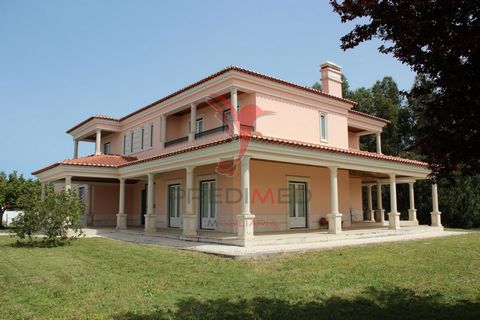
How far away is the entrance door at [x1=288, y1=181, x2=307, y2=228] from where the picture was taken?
58.9ft

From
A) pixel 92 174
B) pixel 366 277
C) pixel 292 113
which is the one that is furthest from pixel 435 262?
pixel 92 174

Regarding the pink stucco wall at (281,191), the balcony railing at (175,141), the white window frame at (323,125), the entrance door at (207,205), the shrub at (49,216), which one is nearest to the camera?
the shrub at (49,216)

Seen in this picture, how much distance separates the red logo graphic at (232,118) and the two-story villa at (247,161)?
45mm

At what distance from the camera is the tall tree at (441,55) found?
14.9ft

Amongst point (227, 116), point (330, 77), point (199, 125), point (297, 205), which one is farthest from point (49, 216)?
point (330, 77)

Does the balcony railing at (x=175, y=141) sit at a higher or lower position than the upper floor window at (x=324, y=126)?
lower

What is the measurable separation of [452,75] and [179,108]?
51.1 feet

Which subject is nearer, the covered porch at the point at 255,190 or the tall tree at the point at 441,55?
the tall tree at the point at 441,55

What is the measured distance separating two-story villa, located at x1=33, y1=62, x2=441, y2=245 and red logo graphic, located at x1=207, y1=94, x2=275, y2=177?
45mm

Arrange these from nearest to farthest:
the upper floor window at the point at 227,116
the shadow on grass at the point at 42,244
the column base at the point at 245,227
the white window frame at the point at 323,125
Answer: the column base at the point at 245,227, the shadow on grass at the point at 42,244, the upper floor window at the point at 227,116, the white window frame at the point at 323,125

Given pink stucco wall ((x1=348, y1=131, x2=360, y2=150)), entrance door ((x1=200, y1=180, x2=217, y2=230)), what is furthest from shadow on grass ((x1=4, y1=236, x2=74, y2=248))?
pink stucco wall ((x1=348, y1=131, x2=360, y2=150))

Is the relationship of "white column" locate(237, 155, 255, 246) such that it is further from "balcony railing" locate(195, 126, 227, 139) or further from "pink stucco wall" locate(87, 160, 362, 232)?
"balcony railing" locate(195, 126, 227, 139)

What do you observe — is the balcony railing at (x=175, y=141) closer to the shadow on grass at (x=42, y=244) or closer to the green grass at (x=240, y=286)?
the shadow on grass at (x=42, y=244)

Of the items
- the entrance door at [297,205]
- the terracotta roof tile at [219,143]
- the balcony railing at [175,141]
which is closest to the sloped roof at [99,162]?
the terracotta roof tile at [219,143]
